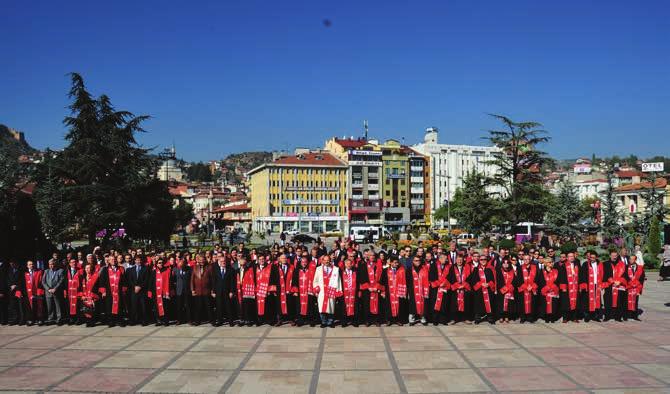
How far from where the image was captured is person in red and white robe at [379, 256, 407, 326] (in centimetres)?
1362

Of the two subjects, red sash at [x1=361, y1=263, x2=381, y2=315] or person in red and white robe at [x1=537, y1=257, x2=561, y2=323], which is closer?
red sash at [x1=361, y1=263, x2=381, y2=315]

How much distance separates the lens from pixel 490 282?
13.6m

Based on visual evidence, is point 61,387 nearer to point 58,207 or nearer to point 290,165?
point 58,207

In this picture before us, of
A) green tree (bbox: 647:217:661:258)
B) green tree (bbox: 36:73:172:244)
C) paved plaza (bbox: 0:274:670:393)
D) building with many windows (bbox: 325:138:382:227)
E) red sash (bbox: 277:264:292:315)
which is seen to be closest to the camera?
paved plaza (bbox: 0:274:670:393)

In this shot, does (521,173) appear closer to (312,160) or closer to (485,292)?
(485,292)

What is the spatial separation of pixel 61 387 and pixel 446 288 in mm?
8448

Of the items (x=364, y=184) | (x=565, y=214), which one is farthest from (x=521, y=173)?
(x=364, y=184)

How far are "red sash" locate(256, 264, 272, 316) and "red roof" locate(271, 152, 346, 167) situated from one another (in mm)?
81083

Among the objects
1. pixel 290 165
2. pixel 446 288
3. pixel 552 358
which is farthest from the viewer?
pixel 290 165

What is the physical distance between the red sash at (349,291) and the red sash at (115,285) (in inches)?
218

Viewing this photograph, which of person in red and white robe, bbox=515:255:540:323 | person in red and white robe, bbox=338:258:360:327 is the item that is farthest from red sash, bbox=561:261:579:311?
person in red and white robe, bbox=338:258:360:327

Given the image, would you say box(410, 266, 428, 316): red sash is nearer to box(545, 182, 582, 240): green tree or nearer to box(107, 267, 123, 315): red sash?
box(107, 267, 123, 315): red sash

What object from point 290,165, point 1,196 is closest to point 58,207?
point 1,196

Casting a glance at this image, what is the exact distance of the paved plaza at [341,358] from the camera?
8781 mm
